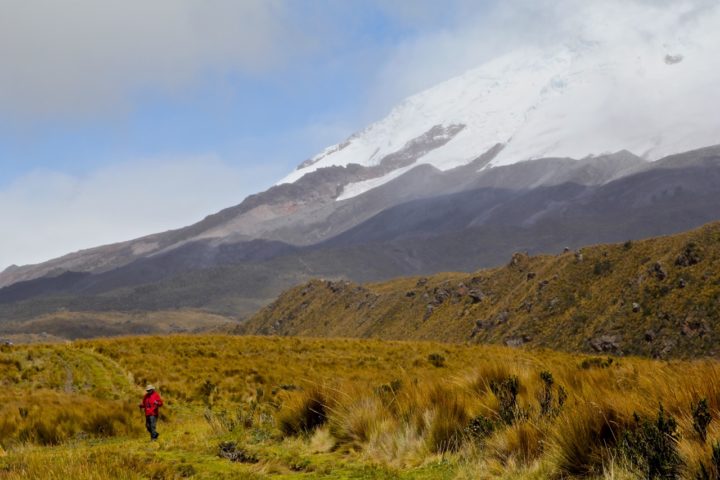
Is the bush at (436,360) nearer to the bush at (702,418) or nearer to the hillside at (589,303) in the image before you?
the hillside at (589,303)

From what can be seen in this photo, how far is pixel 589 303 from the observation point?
168 feet

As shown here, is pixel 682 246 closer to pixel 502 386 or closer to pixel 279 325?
pixel 502 386

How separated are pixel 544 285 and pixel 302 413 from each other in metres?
51.2

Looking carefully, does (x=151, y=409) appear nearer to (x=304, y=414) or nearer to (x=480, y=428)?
(x=304, y=414)

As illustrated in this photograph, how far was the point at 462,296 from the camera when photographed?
76.1m

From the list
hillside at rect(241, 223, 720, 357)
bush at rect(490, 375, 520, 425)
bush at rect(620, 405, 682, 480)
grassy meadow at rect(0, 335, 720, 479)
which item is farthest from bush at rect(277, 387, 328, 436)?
hillside at rect(241, 223, 720, 357)

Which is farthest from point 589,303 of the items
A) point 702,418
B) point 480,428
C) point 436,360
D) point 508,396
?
point 702,418

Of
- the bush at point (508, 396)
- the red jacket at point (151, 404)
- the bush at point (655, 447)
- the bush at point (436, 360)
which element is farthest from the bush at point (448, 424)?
the bush at point (436, 360)

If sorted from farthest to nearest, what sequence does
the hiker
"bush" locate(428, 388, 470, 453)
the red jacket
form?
the red jacket, the hiker, "bush" locate(428, 388, 470, 453)

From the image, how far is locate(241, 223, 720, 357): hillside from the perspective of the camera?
4016 cm

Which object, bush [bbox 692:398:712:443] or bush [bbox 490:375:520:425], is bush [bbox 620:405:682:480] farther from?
bush [bbox 490:375:520:425]

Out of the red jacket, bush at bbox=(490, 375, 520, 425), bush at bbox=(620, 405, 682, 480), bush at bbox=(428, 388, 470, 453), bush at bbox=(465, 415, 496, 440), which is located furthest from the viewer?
the red jacket

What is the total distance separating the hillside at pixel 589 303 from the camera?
40156 millimetres

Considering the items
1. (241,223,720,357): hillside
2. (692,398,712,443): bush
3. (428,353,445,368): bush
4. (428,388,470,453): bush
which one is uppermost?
(692,398,712,443): bush
